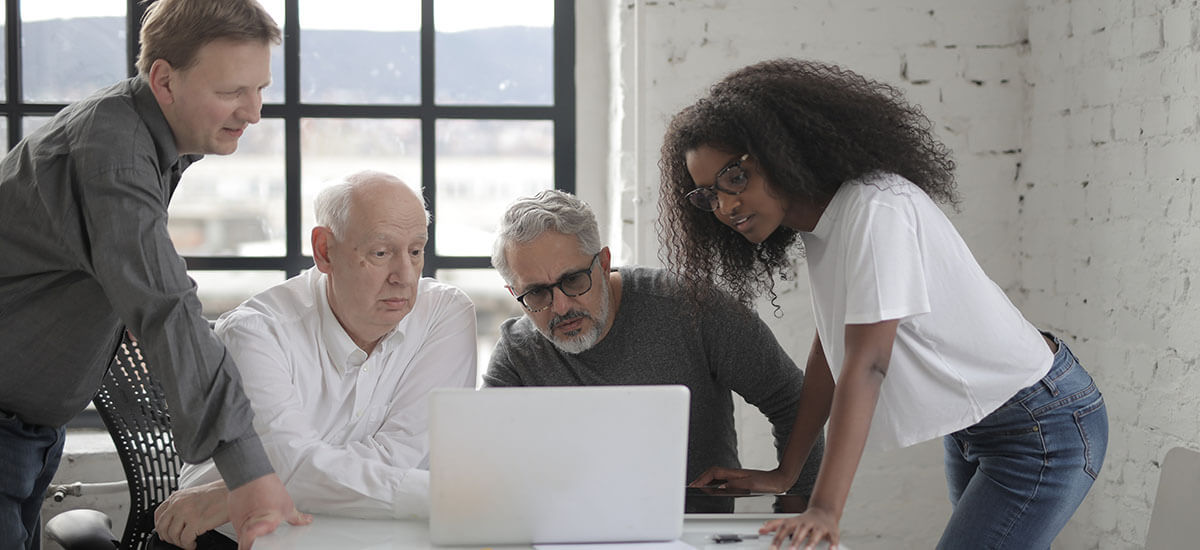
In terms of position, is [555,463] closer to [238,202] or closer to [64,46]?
[238,202]

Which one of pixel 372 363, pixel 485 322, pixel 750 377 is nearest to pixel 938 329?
pixel 750 377

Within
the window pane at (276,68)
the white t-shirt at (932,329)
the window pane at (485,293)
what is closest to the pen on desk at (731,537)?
the white t-shirt at (932,329)

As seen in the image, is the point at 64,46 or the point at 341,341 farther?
the point at 64,46

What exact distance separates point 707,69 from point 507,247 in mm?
1015

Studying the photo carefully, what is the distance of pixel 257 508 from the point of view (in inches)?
66.5

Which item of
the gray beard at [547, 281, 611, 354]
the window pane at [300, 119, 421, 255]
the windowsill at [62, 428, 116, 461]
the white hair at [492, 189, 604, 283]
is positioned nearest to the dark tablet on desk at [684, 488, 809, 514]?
the gray beard at [547, 281, 611, 354]

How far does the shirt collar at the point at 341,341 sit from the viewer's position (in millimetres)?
2186

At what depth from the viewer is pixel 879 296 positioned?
5.56 ft

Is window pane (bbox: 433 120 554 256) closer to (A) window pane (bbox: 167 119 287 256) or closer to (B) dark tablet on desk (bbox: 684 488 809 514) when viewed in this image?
(A) window pane (bbox: 167 119 287 256)

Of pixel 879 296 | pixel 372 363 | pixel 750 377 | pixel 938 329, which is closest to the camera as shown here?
pixel 879 296

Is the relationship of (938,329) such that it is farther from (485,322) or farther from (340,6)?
(340,6)

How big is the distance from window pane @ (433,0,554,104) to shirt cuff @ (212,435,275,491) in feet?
6.09

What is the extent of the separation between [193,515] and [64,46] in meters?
1.98

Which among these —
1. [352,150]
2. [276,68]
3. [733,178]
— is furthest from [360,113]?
[733,178]
